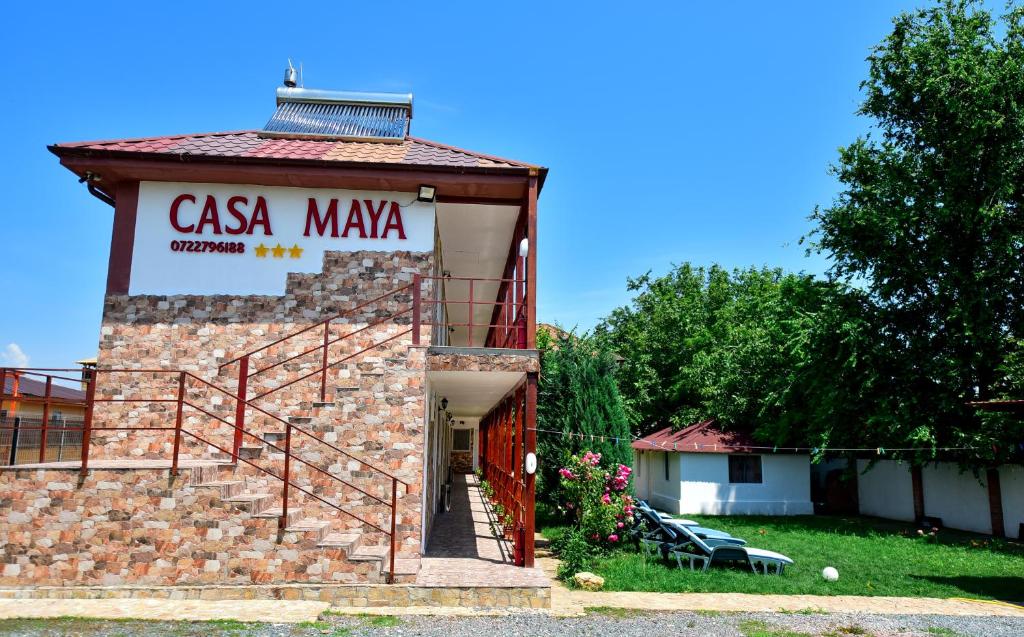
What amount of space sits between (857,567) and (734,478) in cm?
1049

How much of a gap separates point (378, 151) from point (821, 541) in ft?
41.9

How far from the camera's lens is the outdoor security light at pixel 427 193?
35.4 feet

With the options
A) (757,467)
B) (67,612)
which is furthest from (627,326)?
(67,612)

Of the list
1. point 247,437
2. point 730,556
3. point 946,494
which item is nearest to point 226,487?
point 247,437

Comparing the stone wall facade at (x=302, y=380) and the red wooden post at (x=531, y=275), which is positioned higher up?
the red wooden post at (x=531, y=275)

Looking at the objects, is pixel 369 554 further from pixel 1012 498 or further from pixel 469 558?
pixel 1012 498

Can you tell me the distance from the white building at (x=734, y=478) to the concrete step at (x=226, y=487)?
15.7m

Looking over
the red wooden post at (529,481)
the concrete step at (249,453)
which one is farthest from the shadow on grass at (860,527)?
the concrete step at (249,453)

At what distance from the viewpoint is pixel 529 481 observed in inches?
389

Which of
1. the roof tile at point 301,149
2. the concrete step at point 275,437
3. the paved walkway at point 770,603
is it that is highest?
the roof tile at point 301,149

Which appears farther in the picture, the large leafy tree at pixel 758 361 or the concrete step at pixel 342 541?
the large leafy tree at pixel 758 361

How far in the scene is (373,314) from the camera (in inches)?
423

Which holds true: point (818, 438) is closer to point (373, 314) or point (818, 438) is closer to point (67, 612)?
point (373, 314)

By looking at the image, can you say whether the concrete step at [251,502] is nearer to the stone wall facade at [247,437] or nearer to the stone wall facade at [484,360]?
the stone wall facade at [247,437]
